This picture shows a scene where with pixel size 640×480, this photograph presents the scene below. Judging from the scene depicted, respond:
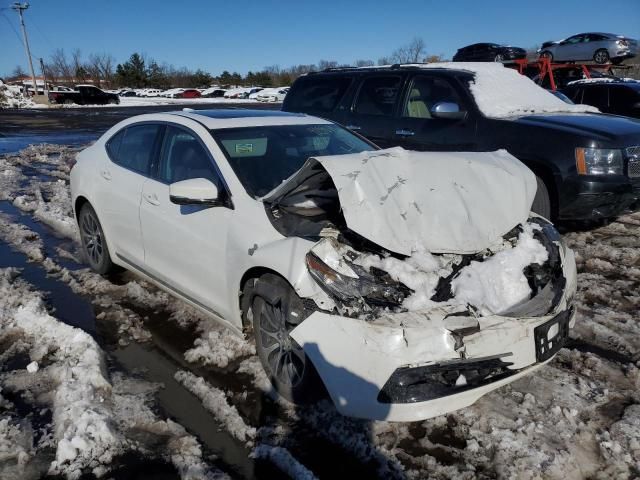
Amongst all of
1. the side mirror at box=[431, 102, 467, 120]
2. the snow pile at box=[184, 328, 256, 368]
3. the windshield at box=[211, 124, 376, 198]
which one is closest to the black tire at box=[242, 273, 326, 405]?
the snow pile at box=[184, 328, 256, 368]

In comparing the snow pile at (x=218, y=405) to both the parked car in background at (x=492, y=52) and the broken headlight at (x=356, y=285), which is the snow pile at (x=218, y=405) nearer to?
the broken headlight at (x=356, y=285)

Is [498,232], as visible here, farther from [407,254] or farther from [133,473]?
[133,473]

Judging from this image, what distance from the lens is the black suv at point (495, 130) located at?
509 centimetres

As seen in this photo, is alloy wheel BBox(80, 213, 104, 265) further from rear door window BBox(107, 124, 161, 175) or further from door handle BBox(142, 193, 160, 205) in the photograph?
door handle BBox(142, 193, 160, 205)

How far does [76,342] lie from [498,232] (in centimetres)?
295

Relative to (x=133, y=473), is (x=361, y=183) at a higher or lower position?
higher

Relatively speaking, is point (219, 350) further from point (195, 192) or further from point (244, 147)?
point (244, 147)

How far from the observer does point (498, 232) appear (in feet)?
10.00

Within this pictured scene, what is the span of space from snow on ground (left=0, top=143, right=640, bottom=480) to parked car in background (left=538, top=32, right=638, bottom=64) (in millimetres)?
15538

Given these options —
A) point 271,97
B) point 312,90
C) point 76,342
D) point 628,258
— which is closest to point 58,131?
point 312,90

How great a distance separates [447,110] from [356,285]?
12.0 ft

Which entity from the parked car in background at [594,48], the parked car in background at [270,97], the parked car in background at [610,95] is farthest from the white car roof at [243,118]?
the parked car in background at [270,97]

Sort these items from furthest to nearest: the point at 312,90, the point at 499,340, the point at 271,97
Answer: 1. the point at 271,97
2. the point at 312,90
3. the point at 499,340

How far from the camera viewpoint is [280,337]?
Result: 307 centimetres
